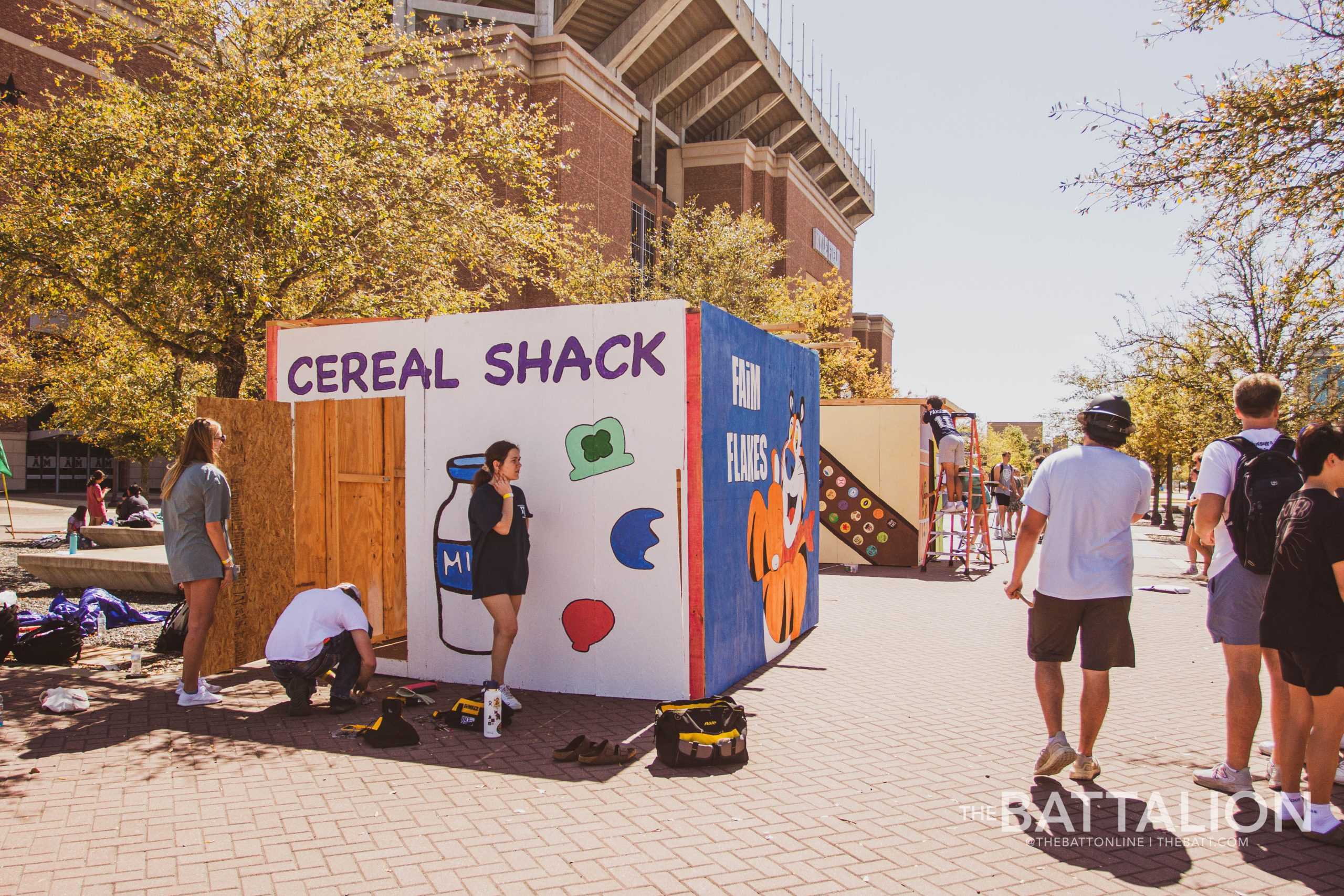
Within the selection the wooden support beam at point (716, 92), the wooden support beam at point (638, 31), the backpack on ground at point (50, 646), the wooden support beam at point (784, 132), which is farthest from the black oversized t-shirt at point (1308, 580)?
the wooden support beam at point (784, 132)

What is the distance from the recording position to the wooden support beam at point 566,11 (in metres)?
41.6

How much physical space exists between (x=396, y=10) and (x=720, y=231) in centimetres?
1581

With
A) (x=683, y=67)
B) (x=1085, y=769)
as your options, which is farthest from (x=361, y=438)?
(x=683, y=67)

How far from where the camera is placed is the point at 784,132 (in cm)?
5769

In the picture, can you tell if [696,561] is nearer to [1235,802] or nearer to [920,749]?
[920,749]

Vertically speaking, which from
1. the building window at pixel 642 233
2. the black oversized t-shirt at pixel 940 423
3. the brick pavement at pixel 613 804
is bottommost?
the brick pavement at pixel 613 804

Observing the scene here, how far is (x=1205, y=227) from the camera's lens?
825 centimetres

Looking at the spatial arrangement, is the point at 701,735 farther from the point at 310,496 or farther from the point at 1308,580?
the point at 310,496

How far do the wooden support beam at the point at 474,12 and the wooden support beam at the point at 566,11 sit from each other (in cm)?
411

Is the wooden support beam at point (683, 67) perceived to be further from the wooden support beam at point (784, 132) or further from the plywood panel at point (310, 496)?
the plywood panel at point (310, 496)

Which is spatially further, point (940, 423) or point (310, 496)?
point (940, 423)

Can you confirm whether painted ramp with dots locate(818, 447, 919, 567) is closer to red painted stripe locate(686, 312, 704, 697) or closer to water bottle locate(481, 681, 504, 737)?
red painted stripe locate(686, 312, 704, 697)

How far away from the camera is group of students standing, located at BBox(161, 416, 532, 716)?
593cm

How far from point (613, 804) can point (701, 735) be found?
73 centimetres
